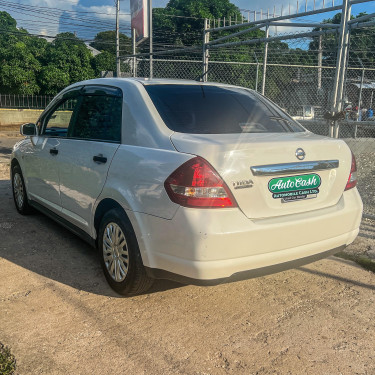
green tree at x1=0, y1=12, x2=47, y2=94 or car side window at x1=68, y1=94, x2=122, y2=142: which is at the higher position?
green tree at x1=0, y1=12, x2=47, y2=94

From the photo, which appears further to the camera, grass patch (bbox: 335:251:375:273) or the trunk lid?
grass patch (bbox: 335:251:375:273)

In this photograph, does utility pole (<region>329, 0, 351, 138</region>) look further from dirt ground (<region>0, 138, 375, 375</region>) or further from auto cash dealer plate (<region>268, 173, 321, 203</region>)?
auto cash dealer plate (<region>268, 173, 321, 203</region>)

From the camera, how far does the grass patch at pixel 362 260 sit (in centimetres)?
417

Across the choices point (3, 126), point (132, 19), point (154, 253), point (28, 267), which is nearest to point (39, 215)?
point (28, 267)

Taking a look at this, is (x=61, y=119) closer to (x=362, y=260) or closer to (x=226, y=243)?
(x=226, y=243)

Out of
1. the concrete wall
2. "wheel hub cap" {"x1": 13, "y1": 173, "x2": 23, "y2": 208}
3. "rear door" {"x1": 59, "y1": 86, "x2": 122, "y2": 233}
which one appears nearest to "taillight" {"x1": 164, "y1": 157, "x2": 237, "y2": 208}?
"rear door" {"x1": 59, "y1": 86, "x2": 122, "y2": 233}

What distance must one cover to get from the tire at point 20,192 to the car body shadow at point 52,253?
0.39ft

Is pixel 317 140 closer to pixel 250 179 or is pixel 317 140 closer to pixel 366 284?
pixel 250 179

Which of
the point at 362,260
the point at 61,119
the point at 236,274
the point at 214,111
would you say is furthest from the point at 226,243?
the point at 61,119

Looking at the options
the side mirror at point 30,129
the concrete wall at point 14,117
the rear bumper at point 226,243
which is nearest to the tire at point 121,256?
the rear bumper at point 226,243

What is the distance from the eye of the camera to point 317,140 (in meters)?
3.23

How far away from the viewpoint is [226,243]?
275cm

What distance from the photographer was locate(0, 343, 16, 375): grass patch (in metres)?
2.48

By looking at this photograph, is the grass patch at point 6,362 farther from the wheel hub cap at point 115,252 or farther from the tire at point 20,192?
the tire at point 20,192
